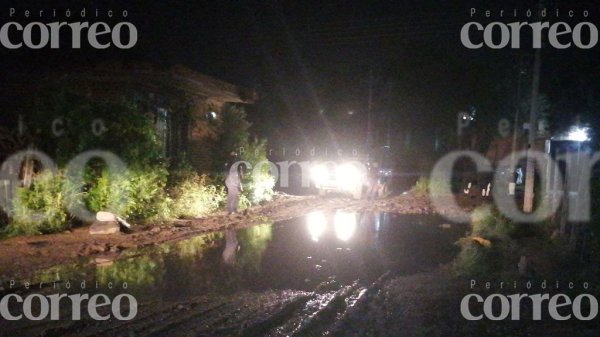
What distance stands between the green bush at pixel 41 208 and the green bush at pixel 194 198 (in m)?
3.10

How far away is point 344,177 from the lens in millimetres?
20672

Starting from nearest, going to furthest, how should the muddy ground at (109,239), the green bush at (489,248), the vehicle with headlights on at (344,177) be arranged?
the muddy ground at (109,239), the green bush at (489,248), the vehicle with headlights on at (344,177)

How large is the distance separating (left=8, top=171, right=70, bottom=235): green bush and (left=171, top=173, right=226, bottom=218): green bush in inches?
122

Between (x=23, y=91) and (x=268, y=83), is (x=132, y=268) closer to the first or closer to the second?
(x=23, y=91)

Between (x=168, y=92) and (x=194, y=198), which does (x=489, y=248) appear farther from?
(x=168, y=92)

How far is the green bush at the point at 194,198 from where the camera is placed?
13375 mm

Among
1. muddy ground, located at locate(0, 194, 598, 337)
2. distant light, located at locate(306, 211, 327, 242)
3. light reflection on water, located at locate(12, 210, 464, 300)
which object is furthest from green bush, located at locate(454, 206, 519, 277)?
distant light, located at locate(306, 211, 327, 242)

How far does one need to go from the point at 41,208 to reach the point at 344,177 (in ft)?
41.8

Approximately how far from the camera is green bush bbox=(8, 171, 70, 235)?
10.2 metres

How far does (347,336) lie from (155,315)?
8.12 ft

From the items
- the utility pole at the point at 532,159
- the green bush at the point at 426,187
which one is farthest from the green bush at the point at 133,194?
the green bush at the point at 426,187

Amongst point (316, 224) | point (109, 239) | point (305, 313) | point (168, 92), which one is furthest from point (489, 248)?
point (168, 92)

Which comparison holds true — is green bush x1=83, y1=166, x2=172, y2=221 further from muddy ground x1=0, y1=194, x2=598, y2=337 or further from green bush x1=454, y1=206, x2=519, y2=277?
green bush x1=454, y1=206, x2=519, y2=277

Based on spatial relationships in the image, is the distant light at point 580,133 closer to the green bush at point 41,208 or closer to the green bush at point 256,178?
the green bush at point 256,178
